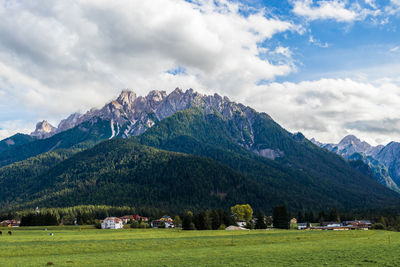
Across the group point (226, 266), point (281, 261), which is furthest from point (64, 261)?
point (281, 261)

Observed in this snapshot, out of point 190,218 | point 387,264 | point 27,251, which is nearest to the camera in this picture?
point 387,264

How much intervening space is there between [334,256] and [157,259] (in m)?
27.2

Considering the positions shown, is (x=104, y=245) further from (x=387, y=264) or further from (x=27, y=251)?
(x=387, y=264)

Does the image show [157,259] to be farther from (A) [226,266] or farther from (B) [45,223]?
(B) [45,223]

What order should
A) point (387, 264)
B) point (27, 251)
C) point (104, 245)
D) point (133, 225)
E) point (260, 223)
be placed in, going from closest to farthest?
point (387, 264), point (27, 251), point (104, 245), point (260, 223), point (133, 225)

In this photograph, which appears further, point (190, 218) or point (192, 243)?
point (190, 218)

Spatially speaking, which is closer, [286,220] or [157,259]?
[157,259]

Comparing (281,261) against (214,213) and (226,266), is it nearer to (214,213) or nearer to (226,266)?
(226,266)

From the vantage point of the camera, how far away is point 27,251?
67.2m

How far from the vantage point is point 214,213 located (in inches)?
6319

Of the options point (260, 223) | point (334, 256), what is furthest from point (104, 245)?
point (260, 223)

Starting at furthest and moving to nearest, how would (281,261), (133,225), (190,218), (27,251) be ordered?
(133,225) → (190,218) → (27,251) → (281,261)

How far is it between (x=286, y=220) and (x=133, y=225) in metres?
80.4

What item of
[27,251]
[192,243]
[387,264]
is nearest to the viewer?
[387,264]
